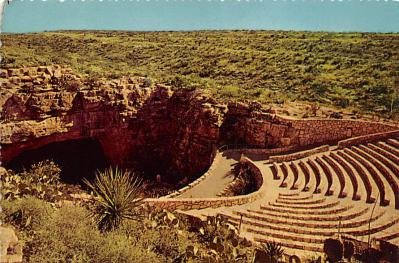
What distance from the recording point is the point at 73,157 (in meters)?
28.2

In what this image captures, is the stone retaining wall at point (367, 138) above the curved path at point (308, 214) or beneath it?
above

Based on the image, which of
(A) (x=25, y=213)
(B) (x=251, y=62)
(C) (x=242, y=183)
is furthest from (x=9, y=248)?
(B) (x=251, y=62)

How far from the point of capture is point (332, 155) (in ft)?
67.9

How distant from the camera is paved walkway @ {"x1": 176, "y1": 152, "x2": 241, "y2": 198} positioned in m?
19.5

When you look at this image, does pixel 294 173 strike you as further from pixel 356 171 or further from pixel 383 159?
pixel 383 159

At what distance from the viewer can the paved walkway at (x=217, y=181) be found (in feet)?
64.0

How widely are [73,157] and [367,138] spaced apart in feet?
63.2

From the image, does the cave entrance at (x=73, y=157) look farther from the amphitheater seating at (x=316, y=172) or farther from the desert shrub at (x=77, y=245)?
the desert shrub at (x=77, y=245)

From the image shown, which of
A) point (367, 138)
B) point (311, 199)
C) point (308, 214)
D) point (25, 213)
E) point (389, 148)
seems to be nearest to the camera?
point (25, 213)

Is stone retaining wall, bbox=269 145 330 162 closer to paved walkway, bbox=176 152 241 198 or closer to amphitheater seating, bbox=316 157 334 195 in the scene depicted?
amphitheater seating, bbox=316 157 334 195

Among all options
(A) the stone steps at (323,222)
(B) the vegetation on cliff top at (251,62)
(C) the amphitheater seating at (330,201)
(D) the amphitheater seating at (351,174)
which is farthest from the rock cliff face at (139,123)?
(A) the stone steps at (323,222)

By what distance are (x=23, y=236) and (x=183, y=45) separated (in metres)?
38.3

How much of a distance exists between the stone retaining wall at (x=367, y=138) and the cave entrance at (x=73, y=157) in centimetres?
1584

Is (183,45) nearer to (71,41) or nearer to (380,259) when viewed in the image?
(71,41)
